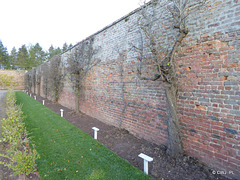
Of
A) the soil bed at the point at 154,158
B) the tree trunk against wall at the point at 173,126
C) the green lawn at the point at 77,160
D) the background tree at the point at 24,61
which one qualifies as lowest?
the green lawn at the point at 77,160

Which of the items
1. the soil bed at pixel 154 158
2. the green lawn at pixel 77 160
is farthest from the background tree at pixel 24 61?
the soil bed at pixel 154 158

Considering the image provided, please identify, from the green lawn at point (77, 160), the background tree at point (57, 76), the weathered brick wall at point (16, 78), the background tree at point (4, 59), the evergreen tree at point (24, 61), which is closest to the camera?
the green lawn at point (77, 160)

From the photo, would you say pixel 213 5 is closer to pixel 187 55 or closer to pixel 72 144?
pixel 187 55

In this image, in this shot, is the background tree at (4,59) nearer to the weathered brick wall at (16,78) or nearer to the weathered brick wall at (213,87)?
the weathered brick wall at (16,78)

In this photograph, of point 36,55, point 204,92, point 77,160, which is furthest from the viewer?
point 36,55

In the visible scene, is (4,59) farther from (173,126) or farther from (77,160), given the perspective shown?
(173,126)

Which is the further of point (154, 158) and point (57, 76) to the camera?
point (57, 76)

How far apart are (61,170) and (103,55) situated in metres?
4.10

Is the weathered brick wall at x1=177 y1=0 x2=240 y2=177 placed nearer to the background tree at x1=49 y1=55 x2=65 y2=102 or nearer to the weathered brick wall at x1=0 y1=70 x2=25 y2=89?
the background tree at x1=49 y1=55 x2=65 y2=102

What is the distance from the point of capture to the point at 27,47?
37.7m

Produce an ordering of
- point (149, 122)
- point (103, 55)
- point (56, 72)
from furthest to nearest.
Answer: point (56, 72) < point (103, 55) < point (149, 122)

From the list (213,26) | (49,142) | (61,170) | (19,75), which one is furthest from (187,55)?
(19,75)

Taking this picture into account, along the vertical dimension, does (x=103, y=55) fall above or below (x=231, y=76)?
above

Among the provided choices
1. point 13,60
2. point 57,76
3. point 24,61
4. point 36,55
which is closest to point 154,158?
point 57,76
